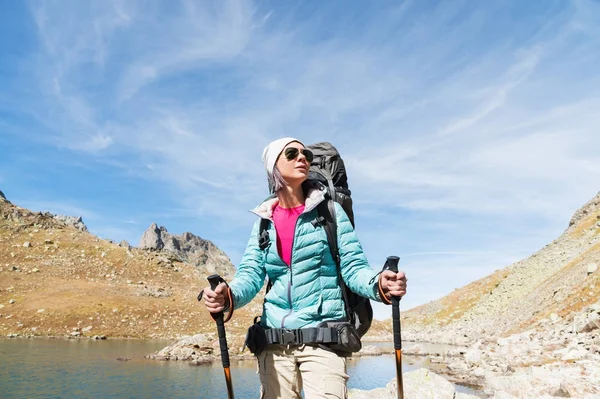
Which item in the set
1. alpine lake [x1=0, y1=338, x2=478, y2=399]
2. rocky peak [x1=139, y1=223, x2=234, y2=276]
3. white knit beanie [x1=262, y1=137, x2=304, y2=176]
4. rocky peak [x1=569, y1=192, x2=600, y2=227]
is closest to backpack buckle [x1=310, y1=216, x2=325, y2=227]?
white knit beanie [x1=262, y1=137, x2=304, y2=176]

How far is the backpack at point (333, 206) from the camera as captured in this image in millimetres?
4547

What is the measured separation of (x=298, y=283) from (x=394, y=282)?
0.92 m

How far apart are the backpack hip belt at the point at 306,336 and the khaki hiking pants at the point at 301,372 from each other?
0.09 metres

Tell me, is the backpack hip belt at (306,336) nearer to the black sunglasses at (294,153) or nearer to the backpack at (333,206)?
the backpack at (333,206)

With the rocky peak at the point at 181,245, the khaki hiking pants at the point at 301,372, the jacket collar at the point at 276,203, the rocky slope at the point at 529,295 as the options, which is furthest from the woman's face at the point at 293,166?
the rocky peak at the point at 181,245

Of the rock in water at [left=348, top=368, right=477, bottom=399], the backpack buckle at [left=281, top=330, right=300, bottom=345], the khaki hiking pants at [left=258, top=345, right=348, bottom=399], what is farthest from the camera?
the rock in water at [left=348, top=368, right=477, bottom=399]

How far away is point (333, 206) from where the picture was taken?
466cm

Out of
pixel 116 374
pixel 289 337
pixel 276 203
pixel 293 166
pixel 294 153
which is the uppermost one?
pixel 294 153

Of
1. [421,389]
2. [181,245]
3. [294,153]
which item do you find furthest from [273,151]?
[181,245]

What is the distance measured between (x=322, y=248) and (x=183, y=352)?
22390 mm

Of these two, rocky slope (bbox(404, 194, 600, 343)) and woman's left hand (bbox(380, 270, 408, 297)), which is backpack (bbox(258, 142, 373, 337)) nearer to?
woman's left hand (bbox(380, 270, 408, 297))

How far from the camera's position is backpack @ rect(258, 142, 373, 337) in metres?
4.55

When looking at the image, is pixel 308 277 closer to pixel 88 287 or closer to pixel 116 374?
pixel 116 374

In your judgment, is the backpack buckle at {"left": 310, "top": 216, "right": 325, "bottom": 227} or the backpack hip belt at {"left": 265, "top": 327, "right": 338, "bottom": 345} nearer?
the backpack hip belt at {"left": 265, "top": 327, "right": 338, "bottom": 345}
